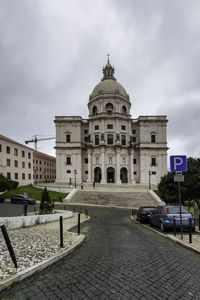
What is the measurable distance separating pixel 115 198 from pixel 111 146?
2562 cm

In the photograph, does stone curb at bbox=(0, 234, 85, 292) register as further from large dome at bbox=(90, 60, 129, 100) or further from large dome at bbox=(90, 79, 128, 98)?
large dome at bbox=(90, 79, 128, 98)

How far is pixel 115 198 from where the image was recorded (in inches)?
1599

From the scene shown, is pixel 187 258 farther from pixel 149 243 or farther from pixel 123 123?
pixel 123 123

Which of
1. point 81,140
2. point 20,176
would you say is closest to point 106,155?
point 81,140

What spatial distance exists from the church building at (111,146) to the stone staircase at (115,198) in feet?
61.7

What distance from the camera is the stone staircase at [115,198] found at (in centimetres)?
3843

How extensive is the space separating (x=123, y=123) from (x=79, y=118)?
13.2 metres

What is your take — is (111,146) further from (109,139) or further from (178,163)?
(178,163)

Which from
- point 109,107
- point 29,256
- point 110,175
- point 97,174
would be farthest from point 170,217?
point 109,107

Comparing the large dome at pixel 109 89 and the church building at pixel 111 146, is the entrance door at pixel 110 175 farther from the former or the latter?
the large dome at pixel 109 89

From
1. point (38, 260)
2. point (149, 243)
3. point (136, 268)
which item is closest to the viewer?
point (136, 268)

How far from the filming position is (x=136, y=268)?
5.88 meters

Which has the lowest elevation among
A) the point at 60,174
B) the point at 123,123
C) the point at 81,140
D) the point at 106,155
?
the point at 60,174

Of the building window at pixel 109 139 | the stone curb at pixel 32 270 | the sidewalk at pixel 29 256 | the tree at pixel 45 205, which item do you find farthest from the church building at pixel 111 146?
the stone curb at pixel 32 270
